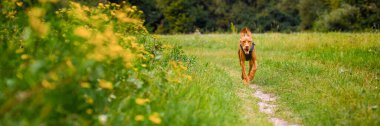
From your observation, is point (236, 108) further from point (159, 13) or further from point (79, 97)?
point (159, 13)

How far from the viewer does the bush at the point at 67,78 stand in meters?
3.85

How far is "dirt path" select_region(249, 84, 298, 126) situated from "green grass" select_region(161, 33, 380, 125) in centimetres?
14

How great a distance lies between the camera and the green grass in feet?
23.9

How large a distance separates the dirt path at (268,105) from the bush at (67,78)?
1958mm

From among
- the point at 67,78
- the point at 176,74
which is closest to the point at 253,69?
the point at 176,74

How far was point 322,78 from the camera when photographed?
10.9 meters

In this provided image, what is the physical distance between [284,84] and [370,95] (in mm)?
2407

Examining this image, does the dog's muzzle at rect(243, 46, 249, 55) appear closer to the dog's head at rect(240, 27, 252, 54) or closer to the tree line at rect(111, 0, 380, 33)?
the dog's head at rect(240, 27, 252, 54)

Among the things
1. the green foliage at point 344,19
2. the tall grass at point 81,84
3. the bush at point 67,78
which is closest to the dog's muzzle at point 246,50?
the tall grass at point 81,84

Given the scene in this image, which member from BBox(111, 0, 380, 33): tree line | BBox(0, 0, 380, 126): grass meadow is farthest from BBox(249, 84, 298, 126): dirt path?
BBox(111, 0, 380, 33): tree line

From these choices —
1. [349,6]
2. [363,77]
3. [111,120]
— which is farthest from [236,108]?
[349,6]

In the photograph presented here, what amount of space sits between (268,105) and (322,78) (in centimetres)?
285

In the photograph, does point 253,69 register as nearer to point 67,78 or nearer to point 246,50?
point 246,50

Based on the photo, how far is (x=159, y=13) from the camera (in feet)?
196
